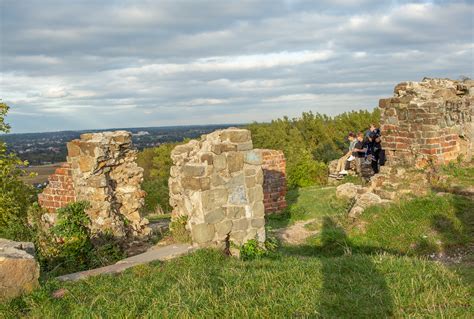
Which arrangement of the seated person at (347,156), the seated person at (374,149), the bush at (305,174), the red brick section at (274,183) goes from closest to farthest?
the red brick section at (274,183)
the seated person at (374,149)
the seated person at (347,156)
the bush at (305,174)

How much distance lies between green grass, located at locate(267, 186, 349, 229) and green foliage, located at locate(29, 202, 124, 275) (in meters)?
3.74

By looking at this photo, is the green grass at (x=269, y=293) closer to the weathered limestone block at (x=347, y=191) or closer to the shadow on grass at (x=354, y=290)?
the shadow on grass at (x=354, y=290)

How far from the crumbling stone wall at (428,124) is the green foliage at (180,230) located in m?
5.23

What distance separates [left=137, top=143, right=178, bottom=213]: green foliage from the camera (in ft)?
80.6

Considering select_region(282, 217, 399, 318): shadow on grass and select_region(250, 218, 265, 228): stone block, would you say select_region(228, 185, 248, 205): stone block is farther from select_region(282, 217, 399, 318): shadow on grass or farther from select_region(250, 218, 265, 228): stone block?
select_region(282, 217, 399, 318): shadow on grass

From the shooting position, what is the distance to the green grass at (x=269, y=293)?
3965 mm

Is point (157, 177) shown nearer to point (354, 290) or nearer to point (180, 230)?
point (180, 230)

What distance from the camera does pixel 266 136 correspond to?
31094mm

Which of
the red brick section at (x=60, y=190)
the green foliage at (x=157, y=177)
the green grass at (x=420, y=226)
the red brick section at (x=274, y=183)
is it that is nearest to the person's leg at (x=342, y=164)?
the red brick section at (x=274, y=183)

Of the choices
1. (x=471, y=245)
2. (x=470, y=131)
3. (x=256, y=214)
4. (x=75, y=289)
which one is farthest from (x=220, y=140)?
(x=470, y=131)

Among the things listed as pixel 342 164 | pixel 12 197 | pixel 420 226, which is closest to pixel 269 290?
pixel 420 226

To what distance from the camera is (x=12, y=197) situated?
8.67m

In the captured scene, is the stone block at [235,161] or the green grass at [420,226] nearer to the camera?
the stone block at [235,161]

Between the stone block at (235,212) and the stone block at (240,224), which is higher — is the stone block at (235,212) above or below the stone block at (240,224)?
above
